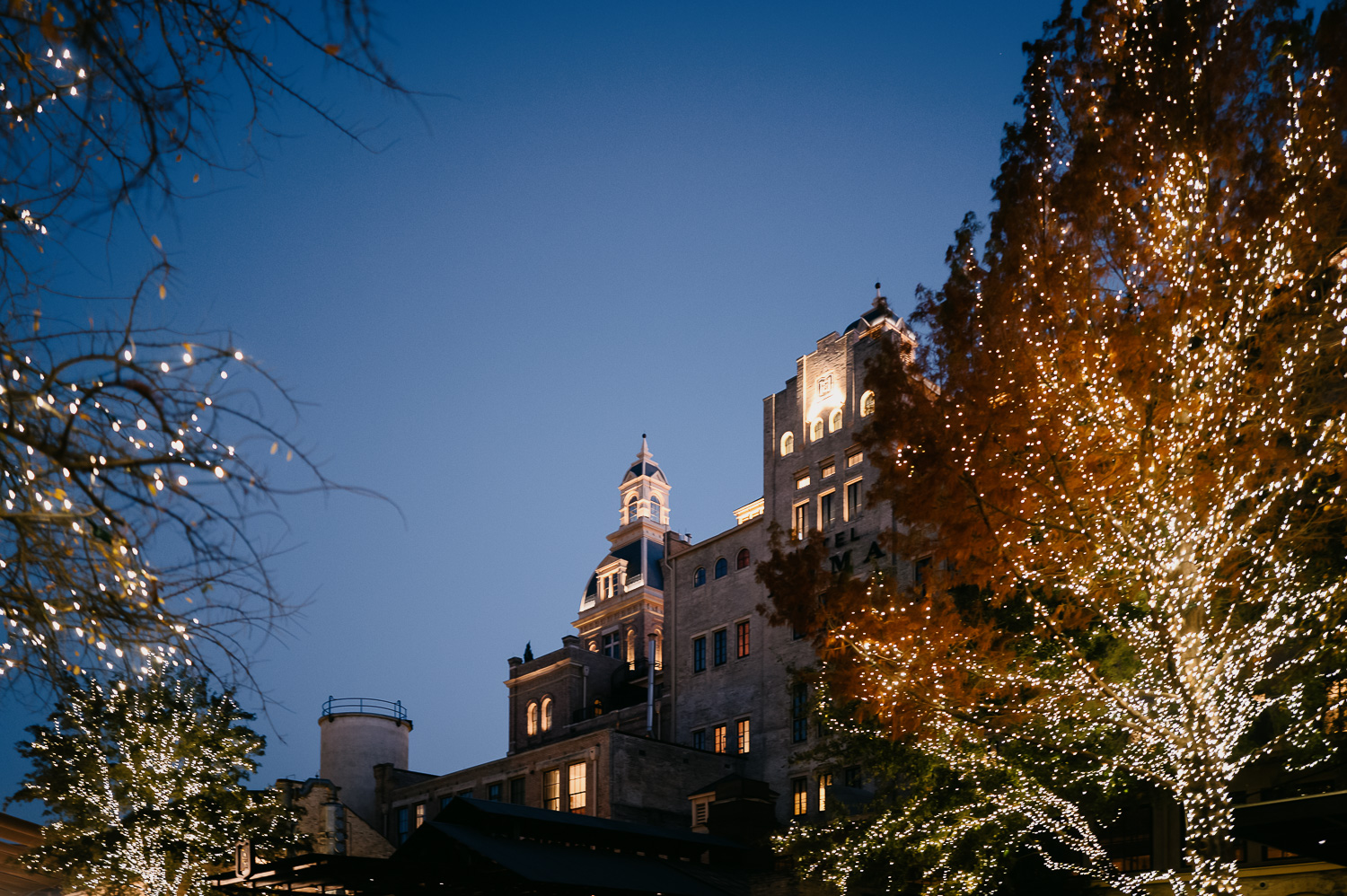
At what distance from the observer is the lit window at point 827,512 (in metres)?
42.2

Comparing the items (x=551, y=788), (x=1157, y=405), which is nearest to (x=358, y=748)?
(x=551, y=788)

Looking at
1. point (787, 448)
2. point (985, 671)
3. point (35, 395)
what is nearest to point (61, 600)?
point (35, 395)

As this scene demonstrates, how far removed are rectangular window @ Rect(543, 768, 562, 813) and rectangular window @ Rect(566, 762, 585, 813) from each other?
567 mm

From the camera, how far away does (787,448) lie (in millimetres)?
45250

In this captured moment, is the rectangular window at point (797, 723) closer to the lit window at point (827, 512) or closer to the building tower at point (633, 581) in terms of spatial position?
the lit window at point (827, 512)

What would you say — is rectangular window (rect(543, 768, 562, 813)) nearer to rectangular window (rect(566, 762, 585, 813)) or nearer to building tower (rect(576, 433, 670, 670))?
rectangular window (rect(566, 762, 585, 813))

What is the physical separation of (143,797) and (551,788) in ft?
58.8

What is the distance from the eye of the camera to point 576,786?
137ft

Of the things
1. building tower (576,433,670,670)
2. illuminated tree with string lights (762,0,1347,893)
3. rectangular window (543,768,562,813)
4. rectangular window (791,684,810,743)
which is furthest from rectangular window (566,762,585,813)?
building tower (576,433,670,670)

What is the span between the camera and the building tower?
79.1 meters

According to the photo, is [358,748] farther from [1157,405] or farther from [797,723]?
[1157,405]

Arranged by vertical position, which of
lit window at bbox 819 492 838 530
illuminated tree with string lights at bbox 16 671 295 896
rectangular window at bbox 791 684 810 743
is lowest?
illuminated tree with string lights at bbox 16 671 295 896

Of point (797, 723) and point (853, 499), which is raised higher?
point (853, 499)

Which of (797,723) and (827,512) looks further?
(827,512)
